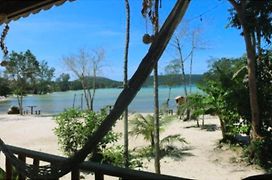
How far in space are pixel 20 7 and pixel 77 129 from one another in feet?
27.1

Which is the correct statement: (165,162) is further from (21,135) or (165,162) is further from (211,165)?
(21,135)

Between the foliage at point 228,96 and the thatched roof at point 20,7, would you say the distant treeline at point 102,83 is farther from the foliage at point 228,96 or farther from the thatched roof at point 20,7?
the foliage at point 228,96

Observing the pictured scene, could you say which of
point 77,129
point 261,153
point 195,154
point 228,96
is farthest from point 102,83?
point 261,153

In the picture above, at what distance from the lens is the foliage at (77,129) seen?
391 inches

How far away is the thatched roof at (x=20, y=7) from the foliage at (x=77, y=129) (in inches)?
304

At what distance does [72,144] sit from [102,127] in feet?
29.5

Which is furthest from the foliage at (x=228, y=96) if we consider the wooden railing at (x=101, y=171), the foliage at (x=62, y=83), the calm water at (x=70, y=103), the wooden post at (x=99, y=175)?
the foliage at (x=62, y=83)

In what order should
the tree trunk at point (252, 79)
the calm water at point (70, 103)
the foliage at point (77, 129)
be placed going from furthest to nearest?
the calm water at point (70, 103) → the foliage at point (77, 129) → the tree trunk at point (252, 79)

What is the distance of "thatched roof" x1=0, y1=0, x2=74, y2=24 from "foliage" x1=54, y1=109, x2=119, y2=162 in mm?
7712

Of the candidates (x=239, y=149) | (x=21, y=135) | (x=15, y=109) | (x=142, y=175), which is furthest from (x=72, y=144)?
(x=15, y=109)

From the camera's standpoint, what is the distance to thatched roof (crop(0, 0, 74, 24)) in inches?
76.8

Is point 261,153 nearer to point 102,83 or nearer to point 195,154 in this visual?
point 195,154

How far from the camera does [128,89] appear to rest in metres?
1.41

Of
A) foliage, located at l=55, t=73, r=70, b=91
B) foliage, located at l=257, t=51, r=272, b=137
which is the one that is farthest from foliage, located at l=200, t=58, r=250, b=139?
foliage, located at l=55, t=73, r=70, b=91
